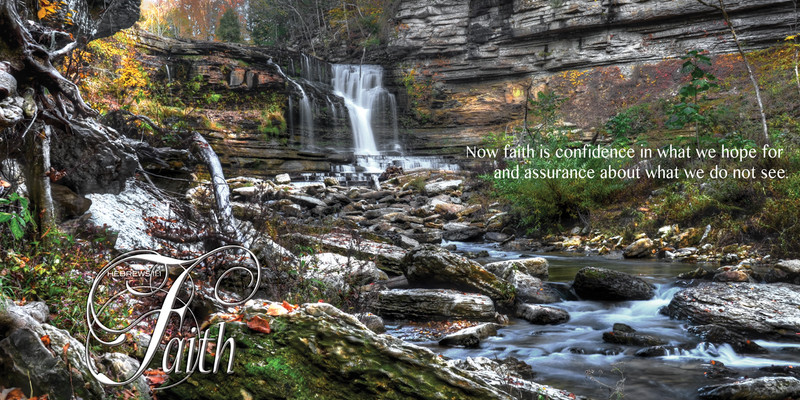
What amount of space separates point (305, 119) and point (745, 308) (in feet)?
68.0

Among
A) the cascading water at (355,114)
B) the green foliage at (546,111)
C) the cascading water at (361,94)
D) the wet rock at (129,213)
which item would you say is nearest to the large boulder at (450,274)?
the wet rock at (129,213)

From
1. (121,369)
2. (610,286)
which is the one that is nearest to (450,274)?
(610,286)

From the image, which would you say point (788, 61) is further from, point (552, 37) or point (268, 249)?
point (268, 249)

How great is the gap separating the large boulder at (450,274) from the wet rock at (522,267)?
0.73m

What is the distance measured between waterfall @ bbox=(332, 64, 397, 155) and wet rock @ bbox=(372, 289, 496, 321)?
727 inches

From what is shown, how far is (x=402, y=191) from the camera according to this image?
17266 mm

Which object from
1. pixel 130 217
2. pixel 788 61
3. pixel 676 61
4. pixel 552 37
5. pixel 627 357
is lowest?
pixel 627 357

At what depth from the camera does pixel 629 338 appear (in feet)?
15.7

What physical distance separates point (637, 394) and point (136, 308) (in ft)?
11.9

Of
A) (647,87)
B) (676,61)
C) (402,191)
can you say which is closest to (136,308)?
(402,191)

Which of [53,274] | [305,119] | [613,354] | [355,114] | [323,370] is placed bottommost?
[613,354]

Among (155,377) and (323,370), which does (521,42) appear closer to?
(323,370)

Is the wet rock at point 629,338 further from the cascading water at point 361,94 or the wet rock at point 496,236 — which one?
the cascading water at point 361,94

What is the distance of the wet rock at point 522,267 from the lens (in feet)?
22.4
